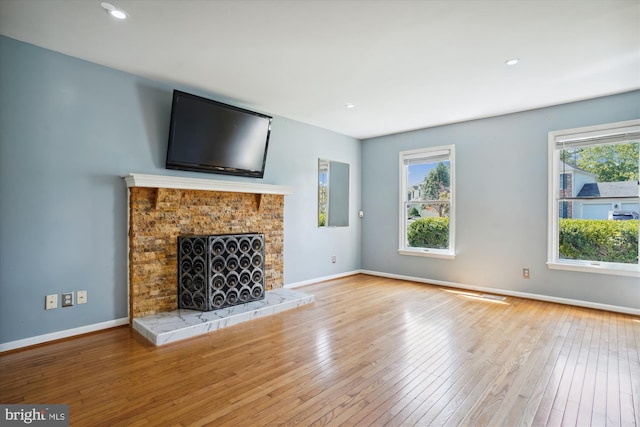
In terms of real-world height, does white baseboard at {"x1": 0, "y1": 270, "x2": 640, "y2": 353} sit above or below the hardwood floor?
above

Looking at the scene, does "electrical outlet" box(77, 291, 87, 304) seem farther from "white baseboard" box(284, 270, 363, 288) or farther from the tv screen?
"white baseboard" box(284, 270, 363, 288)

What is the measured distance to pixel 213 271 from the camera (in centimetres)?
339

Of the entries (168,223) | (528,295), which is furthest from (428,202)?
(168,223)

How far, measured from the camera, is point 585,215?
393 cm

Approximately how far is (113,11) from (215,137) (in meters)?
1.53

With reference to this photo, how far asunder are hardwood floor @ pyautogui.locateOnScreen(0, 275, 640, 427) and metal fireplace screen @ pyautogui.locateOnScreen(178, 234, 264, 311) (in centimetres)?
46

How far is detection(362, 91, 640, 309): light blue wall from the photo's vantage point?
3.79m

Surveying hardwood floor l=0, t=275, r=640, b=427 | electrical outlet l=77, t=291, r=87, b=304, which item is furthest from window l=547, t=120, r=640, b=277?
electrical outlet l=77, t=291, r=87, b=304

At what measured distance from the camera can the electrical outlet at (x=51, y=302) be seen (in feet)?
9.04

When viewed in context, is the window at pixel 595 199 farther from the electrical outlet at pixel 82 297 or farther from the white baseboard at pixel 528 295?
the electrical outlet at pixel 82 297

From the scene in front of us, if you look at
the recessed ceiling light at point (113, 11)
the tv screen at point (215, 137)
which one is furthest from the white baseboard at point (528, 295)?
the recessed ceiling light at point (113, 11)

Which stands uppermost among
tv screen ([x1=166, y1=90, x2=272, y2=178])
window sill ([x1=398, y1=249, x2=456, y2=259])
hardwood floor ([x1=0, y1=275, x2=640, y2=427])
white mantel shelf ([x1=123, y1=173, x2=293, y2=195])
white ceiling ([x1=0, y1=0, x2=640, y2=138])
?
white ceiling ([x1=0, y1=0, x2=640, y2=138])

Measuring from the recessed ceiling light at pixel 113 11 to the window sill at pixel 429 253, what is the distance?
4.67 metres

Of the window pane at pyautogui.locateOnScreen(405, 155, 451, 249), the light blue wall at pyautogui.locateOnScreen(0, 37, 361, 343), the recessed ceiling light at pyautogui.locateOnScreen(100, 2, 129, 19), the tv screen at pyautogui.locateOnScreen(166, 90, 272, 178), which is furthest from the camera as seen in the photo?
the window pane at pyautogui.locateOnScreen(405, 155, 451, 249)
